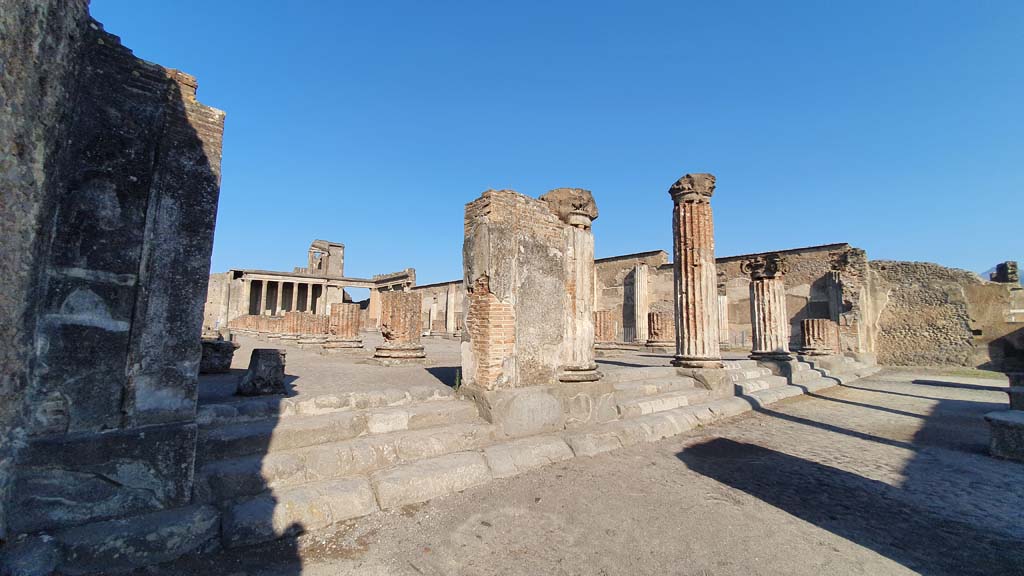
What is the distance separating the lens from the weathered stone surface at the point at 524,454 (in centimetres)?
398

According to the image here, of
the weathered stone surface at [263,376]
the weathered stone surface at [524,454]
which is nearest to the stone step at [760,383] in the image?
the weathered stone surface at [524,454]

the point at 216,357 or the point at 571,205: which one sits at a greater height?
the point at 571,205

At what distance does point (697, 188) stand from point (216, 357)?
30.5 feet

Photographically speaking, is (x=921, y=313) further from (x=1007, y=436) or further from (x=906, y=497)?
(x=906, y=497)

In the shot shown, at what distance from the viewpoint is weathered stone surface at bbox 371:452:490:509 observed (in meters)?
3.28

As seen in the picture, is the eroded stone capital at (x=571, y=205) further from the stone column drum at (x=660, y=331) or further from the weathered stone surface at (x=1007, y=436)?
the stone column drum at (x=660, y=331)

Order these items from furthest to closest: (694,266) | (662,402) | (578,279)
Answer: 1. (694,266)
2. (662,402)
3. (578,279)

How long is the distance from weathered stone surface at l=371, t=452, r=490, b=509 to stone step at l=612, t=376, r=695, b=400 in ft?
9.02

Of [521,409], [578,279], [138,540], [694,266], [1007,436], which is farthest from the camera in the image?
[694,266]

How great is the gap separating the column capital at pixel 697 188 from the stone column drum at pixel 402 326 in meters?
6.14

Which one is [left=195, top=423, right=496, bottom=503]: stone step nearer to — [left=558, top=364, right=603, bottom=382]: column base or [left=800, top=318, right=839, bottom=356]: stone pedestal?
[left=558, top=364, right=603, bottom=382]: column base

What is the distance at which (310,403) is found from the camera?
4070 millimetres

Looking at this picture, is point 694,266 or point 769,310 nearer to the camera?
point 694,266

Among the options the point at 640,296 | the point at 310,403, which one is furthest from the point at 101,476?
the point at 640,296
